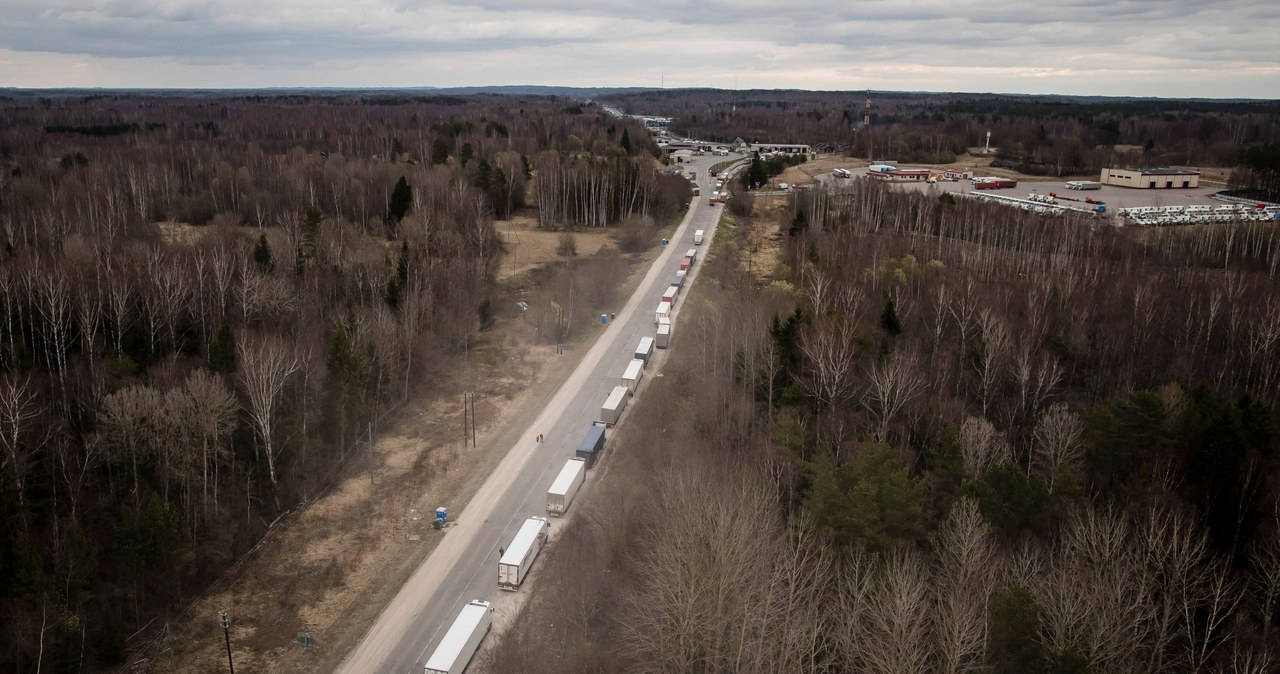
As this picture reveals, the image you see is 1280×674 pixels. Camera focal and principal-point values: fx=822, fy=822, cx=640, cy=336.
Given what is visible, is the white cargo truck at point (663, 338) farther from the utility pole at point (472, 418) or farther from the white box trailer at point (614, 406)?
the utility pole at point (472, 418)

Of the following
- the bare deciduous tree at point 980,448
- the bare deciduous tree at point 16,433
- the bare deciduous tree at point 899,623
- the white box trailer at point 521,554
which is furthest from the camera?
the bare deciduous tree at point 980,448

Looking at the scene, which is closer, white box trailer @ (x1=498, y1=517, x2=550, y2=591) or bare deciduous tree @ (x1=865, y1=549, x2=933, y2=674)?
bare deciduous tree @ (x1=865, y1=549, x2=933, y2=674)

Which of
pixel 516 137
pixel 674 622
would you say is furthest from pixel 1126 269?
pixel 516 137

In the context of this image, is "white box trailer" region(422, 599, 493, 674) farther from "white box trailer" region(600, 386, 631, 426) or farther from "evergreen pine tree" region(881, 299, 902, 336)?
"evergreen pine tree" region(881, 299, 902, 336)

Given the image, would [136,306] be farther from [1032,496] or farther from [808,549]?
[1032,496]

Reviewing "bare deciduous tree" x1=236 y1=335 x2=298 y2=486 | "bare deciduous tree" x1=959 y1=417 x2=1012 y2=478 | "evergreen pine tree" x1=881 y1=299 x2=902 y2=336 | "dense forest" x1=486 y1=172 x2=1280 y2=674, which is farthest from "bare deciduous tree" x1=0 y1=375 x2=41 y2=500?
"evergreen pine tree" x1=881 y1=299 x2=902 y2=336

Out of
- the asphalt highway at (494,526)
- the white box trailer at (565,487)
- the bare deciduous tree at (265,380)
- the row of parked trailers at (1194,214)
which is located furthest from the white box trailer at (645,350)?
the row of parked trailers at (1194,214)

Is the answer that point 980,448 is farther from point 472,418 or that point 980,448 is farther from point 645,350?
point 472,418
